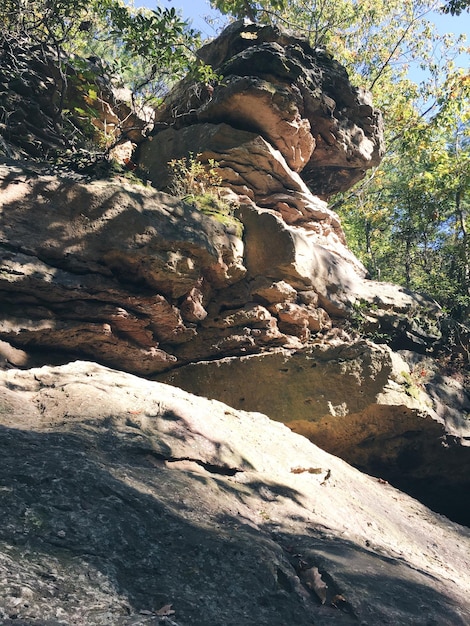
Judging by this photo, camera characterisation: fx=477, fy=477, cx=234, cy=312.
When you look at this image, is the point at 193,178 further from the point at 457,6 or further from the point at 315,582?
the point at 315,582

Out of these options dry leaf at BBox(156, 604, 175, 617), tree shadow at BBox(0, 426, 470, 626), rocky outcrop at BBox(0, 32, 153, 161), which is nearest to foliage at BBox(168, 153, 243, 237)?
rocky outcrop at BBox(0, 32, 153, 161)

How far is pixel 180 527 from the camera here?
3379 millimetres

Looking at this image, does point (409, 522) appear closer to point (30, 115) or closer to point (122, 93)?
point (30, 115)

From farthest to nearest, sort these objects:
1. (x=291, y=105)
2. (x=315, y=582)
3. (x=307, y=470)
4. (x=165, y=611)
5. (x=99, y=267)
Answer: (x=291, y=105)
(x=99, y=267)
(x=307, y=470)
(x=315, y=582)
(x=165, y=611)

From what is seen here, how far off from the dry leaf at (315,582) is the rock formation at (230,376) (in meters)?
0.03

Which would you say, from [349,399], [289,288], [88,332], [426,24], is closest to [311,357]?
[349,399]

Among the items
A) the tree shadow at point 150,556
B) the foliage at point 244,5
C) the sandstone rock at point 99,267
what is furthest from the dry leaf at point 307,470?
the foliage at point 244,5

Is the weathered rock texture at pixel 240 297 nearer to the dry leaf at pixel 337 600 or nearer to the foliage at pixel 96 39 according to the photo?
the foliage at pixel 96 39

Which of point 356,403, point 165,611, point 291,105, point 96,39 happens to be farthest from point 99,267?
point 291,105

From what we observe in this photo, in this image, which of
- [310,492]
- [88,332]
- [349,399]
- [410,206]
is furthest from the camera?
[410,206]

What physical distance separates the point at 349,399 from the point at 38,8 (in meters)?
9.82

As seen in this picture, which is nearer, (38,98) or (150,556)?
(150,556)

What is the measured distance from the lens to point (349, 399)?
305 inches

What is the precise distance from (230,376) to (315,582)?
4.92m
